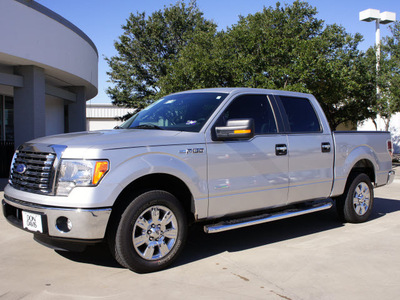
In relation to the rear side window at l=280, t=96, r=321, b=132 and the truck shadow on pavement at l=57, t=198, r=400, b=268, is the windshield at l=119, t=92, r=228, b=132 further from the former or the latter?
the truck shadow on pavement at l=57, t=198, r=400, b=268

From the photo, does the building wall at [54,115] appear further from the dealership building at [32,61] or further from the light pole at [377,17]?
the light pole at [377,17]

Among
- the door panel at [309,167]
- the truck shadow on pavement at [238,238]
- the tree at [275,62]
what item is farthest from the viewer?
the tree at [275,62]

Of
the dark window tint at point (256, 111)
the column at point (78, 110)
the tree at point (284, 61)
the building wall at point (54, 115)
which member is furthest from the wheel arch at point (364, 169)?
the building wall at point (54, 115)

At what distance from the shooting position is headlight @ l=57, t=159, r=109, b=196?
3.68m

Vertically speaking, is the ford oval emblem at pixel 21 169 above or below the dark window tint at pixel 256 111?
below

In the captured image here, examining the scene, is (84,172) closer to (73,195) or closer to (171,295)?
(73,195)

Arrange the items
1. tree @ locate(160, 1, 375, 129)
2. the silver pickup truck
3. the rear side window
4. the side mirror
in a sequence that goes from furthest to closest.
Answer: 1. tree @ locate(160, 1, 375, 129)
2. the rear side window
3. the side mirror
4. the silver pickup truck

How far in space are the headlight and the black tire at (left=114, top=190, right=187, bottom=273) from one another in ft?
1.46

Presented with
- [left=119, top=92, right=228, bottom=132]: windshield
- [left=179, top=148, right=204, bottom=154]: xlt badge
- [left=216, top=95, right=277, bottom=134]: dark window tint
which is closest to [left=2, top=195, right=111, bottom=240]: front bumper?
[left=179, top=148, right=204, bottom=154]: xlt badge

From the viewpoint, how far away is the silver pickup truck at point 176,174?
372 centimetres

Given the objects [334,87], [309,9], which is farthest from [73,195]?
[309,9]

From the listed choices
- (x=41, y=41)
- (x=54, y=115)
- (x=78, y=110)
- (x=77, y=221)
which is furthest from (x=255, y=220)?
(x=54, y=115)

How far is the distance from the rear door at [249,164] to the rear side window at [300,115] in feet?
1.11

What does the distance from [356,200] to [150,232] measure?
3765 millimetres
